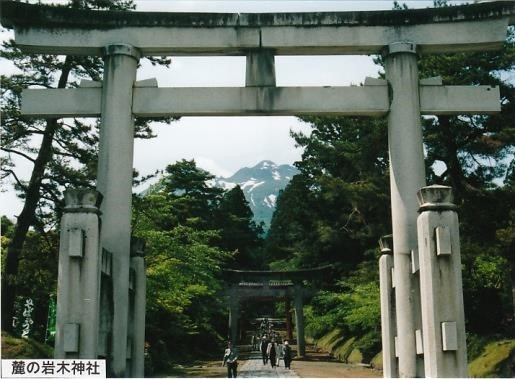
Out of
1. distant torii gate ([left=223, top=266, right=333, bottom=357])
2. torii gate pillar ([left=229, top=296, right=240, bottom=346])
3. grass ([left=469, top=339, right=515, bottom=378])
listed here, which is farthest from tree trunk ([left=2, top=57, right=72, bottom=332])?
torii gate pillar ([left=229, top=296, right=240, bottom=346])

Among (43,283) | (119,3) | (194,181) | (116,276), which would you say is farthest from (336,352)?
(116,276)

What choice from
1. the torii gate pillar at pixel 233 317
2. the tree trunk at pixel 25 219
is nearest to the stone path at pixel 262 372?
the torii gate pillar at pixel 233 317

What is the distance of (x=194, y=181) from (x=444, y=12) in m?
31.6

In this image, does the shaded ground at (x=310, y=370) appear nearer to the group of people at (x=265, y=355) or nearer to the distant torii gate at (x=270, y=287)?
the group of people at (x=265, y=355)

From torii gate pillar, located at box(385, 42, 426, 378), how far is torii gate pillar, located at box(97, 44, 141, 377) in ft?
12.6

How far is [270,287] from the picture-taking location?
32688mm

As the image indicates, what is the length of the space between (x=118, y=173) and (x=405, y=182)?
164 inches

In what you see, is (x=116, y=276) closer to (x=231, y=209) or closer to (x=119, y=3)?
(x=119, y=3)

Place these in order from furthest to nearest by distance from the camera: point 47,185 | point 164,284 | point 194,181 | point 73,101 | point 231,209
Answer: point 231,209 → point 194,181 → point 164,284 → point 47,185 → point 73,101

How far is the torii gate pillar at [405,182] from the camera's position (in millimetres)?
8008

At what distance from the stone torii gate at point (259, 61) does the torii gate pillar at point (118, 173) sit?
0.06 ft

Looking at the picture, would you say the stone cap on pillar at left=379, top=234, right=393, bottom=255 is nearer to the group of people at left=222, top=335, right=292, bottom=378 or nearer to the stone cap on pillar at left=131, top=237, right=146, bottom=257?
the stone cap on pillar at left=131, top=237, right=146, bottom=257

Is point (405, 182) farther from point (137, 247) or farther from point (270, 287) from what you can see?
point (270, 287)

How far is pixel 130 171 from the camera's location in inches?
343
